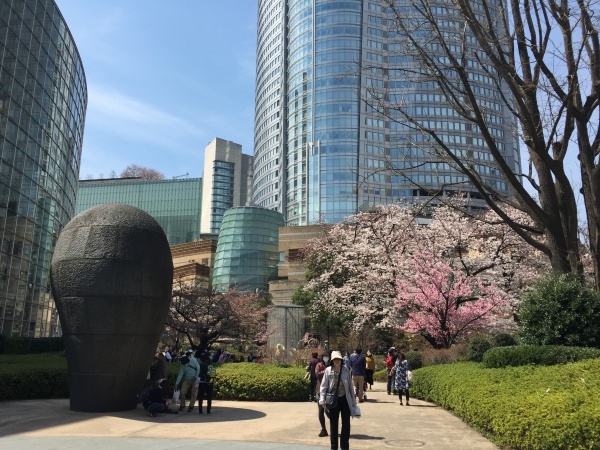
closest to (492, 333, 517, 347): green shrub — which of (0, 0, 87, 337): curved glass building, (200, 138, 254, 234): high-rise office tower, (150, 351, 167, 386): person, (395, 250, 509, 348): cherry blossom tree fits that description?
(395, 250, 509, 348): cherry blossom tree

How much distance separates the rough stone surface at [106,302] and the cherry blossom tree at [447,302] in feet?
49.2

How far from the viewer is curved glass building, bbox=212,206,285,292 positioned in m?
85.5

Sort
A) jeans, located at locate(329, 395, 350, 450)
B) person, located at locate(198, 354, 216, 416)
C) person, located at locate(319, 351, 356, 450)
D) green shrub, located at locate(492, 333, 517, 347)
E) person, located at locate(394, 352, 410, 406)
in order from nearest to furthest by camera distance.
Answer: jeans, located at locate(329, 395, 350, 450) → person, located at locate(319, 351, 356, 450) → person, located at locate(198, 354, 216, 416) → person, located at locate(394, 352, 410, 406) → green shrub, located at locate(492, 333, 517, 347)

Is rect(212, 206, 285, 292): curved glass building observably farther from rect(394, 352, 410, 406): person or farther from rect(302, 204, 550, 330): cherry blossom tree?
rect(394, 352, 410, 406): person

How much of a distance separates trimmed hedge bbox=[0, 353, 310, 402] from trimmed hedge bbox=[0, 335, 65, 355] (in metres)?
7.42

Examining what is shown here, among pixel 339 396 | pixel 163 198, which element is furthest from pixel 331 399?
pixel 163 198

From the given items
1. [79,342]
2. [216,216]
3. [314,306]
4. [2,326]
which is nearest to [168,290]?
[79,342]

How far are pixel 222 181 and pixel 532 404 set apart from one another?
496ft

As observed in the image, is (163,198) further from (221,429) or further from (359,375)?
(221,429)

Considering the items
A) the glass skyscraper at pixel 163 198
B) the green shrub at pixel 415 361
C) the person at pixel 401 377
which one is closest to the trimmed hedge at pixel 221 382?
the person at pixel 401 377

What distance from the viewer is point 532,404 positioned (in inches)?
313

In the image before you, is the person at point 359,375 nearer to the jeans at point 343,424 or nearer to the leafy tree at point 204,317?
the jeans at point 343,424

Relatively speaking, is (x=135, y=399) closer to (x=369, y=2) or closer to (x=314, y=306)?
(x=314, y=306)

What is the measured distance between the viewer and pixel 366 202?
285 feet
